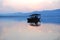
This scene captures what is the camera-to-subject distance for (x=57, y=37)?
1349 millimetres

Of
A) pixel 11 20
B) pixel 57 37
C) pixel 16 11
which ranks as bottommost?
pixel 57 37

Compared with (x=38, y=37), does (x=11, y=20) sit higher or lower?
higher

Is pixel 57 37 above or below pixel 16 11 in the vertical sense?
below

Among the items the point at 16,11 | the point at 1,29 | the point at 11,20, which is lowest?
the point at 1,29

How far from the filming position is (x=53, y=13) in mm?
1354

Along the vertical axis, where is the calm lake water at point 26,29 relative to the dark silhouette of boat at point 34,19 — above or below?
below

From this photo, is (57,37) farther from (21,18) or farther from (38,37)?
(21,18)

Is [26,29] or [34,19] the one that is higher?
[34,19]

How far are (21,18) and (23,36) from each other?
224 mm

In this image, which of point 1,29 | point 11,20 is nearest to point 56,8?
point 11,20

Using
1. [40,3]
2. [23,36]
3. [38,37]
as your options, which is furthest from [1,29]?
[40,3]

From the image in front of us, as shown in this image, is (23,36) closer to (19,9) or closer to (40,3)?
(19,9)

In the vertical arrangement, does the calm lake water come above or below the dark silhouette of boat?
below

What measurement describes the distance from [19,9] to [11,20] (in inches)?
6.7
